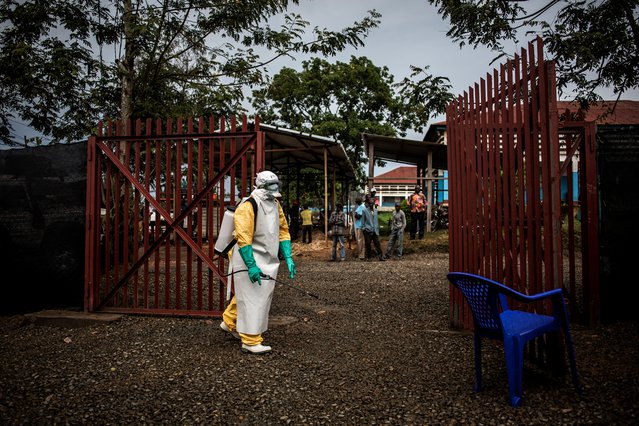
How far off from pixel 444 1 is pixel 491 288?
5.91 m

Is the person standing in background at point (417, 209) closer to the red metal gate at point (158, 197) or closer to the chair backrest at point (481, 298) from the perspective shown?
the red metal gate at point (158, 197)

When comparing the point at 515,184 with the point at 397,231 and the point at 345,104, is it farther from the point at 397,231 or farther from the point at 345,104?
the point at 345,104

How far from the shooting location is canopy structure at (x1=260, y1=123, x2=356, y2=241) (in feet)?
42.9

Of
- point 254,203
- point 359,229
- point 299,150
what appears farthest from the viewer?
point 299,150

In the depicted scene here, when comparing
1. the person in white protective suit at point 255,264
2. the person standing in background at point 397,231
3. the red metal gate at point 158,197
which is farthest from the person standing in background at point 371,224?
the person in white protective suit at point 255,264

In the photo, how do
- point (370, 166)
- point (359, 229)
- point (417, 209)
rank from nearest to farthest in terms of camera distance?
point (359, 229)
point (417, 209)
point (370, 166)

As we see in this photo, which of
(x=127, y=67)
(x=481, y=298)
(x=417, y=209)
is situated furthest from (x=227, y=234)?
(x=417, y=209)

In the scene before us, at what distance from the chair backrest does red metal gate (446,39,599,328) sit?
3.61 ft

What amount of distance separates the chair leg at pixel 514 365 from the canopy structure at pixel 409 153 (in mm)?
11236

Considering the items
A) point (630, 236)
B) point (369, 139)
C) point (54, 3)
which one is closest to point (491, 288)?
point (630, 236)

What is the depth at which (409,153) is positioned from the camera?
1806cm

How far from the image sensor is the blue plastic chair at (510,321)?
2852mm

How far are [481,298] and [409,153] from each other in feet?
51.1

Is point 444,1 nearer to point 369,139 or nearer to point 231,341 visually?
point 231,341
